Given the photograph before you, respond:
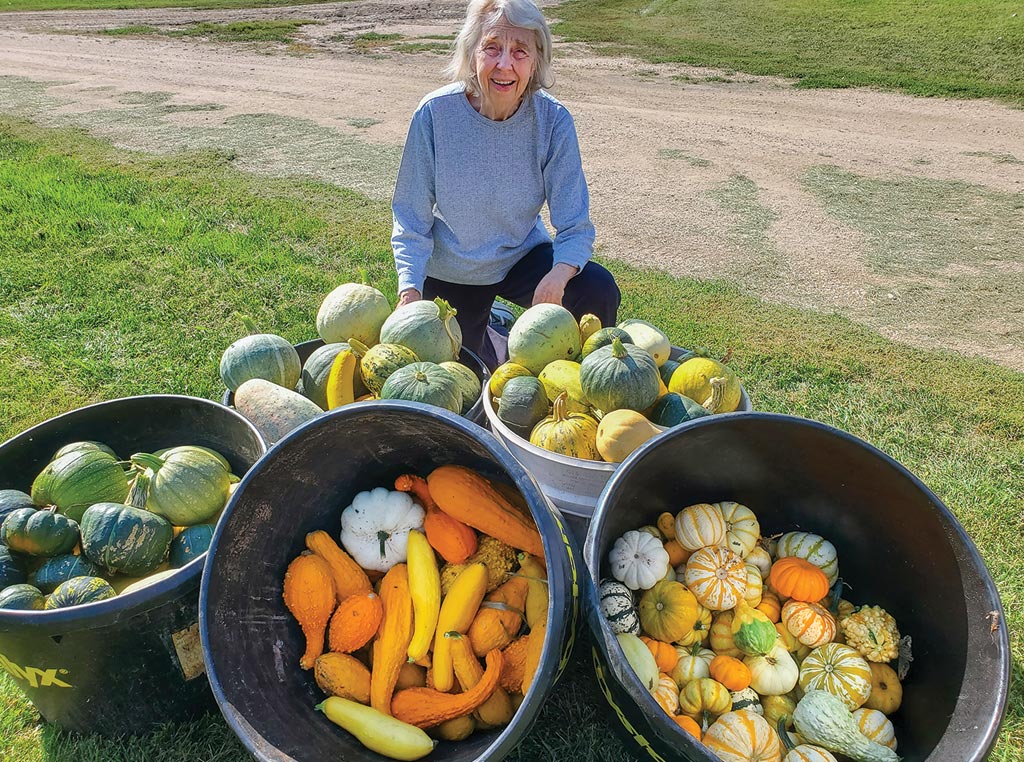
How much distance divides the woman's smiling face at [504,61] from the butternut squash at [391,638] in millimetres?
2143

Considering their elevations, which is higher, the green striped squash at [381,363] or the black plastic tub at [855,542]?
the green striped squash at [381,363]

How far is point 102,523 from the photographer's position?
209 cm

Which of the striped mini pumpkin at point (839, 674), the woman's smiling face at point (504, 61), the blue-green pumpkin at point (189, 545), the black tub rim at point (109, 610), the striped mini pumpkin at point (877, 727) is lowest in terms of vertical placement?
the striped mini pumpkin at point (877, 727)

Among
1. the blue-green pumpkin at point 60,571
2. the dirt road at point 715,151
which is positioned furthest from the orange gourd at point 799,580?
the dirt road at point 715,151

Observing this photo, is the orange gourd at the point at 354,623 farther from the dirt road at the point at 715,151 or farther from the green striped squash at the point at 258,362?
the dirt road at the point at 715,151

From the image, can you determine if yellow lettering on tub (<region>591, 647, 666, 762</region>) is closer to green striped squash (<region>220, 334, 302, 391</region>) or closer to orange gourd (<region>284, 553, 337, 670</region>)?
orange gourd (<region>284, 553, 337, 670</region>)

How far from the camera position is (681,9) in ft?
62.7

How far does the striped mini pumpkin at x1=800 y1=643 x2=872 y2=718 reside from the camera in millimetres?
1926

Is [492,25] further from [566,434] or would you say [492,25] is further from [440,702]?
[440,702]

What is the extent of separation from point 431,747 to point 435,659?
22cm

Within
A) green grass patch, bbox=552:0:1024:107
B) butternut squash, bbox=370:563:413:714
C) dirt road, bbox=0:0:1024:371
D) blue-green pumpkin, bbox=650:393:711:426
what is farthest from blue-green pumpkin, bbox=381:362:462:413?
green grass patch, bbox=552:0:1024:107

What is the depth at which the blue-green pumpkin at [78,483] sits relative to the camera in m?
2.23

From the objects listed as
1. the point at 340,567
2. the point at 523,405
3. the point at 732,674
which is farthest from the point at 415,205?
the point at 732,674

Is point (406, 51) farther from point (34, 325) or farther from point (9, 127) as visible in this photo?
point (34, 325)
